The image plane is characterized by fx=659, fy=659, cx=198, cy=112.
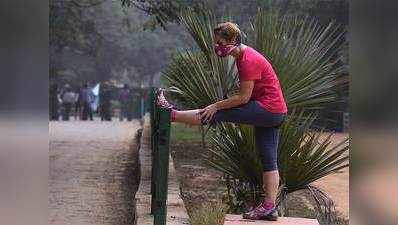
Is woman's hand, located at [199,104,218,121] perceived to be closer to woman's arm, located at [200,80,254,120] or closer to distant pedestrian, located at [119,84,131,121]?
woman's arm, located at [200,80,254,120]

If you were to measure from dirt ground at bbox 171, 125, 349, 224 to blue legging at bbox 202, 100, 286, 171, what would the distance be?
0.68 meters

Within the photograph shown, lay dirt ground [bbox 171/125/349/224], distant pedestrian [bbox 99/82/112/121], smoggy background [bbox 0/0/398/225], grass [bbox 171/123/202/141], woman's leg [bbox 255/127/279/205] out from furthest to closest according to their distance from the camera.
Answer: distant pedestrian [bbox 99/82/112/121]
grass [bbox 171/123/202/141]
dirt ground [bbox 171/125/349/224]
woman's leg [bbox 255/127/279/205]
smoggy background [bbox 0/0/398/225]

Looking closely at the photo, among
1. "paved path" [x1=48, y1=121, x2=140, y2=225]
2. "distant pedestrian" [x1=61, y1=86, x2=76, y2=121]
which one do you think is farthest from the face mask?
"distant pedestrian" [x1=61, y1=86, x2=76, y2=121]

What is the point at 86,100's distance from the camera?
1680cm

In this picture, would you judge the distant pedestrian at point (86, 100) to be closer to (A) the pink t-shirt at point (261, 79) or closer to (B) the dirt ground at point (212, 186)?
(B) the dirt ground at point (212, 186)

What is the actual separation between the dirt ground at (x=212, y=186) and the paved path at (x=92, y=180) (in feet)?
1.62

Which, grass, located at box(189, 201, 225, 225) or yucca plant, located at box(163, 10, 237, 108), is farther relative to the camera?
yucca plant, located at box(163, 10, 237, 108)

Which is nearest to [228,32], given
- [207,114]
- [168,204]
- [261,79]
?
[261,79]

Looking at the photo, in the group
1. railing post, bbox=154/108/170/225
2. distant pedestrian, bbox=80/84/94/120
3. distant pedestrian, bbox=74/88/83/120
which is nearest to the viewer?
railing post, bbox=154/108/170/225

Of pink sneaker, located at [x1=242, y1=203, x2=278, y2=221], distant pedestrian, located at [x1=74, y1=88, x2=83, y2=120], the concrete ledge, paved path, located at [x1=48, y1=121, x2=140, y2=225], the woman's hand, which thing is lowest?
paved path, located at [x1=48, y1=121, x2=140, y2=225]

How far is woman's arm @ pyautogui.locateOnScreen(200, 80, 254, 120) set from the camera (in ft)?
10.0

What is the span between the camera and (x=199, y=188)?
5980 mm
